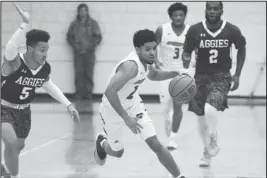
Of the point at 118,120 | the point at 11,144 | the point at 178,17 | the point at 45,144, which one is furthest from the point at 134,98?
the point at 45,144

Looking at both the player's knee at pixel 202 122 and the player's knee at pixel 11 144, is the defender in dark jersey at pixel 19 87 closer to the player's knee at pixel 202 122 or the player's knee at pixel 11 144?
the player's knee at pixel 11 144

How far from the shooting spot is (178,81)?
7.27m

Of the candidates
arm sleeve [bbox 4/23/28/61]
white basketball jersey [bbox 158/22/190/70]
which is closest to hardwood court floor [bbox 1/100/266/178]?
white basketball jersey [bbox 158/22/190/70]

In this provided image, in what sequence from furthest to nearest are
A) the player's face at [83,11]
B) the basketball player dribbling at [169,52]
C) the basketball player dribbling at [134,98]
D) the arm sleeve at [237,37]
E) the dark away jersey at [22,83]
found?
the player's face at [83,11], the basketball player dribbling at [169,52], the arm sleeve at [237,37], the dark away jersey at [22,83], the basketball player dribbling at [134,98]

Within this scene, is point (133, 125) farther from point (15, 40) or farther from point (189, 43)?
point (189, 43)

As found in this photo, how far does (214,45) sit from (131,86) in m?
2.06

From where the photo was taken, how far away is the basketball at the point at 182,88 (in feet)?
23.7

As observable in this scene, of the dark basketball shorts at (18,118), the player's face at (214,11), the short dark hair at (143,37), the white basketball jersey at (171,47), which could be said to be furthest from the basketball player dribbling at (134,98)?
the white basketball jersey at (171,47)

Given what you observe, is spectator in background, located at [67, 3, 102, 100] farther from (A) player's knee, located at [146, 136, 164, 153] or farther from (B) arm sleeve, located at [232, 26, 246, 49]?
(A) player's knee, located at [146, 136, 164, 153]

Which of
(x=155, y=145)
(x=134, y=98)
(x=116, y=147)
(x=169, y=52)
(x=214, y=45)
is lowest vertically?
(x=116, y=147)

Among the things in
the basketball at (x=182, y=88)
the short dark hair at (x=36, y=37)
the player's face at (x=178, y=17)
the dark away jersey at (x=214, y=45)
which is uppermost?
the player's face at (x=178, y=17)

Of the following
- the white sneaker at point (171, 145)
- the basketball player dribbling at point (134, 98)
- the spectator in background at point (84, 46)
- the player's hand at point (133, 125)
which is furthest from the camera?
the spectator in background at point (84, 46)

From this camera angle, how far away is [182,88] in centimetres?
721

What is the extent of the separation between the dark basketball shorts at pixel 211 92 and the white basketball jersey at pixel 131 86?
1.68 metres
